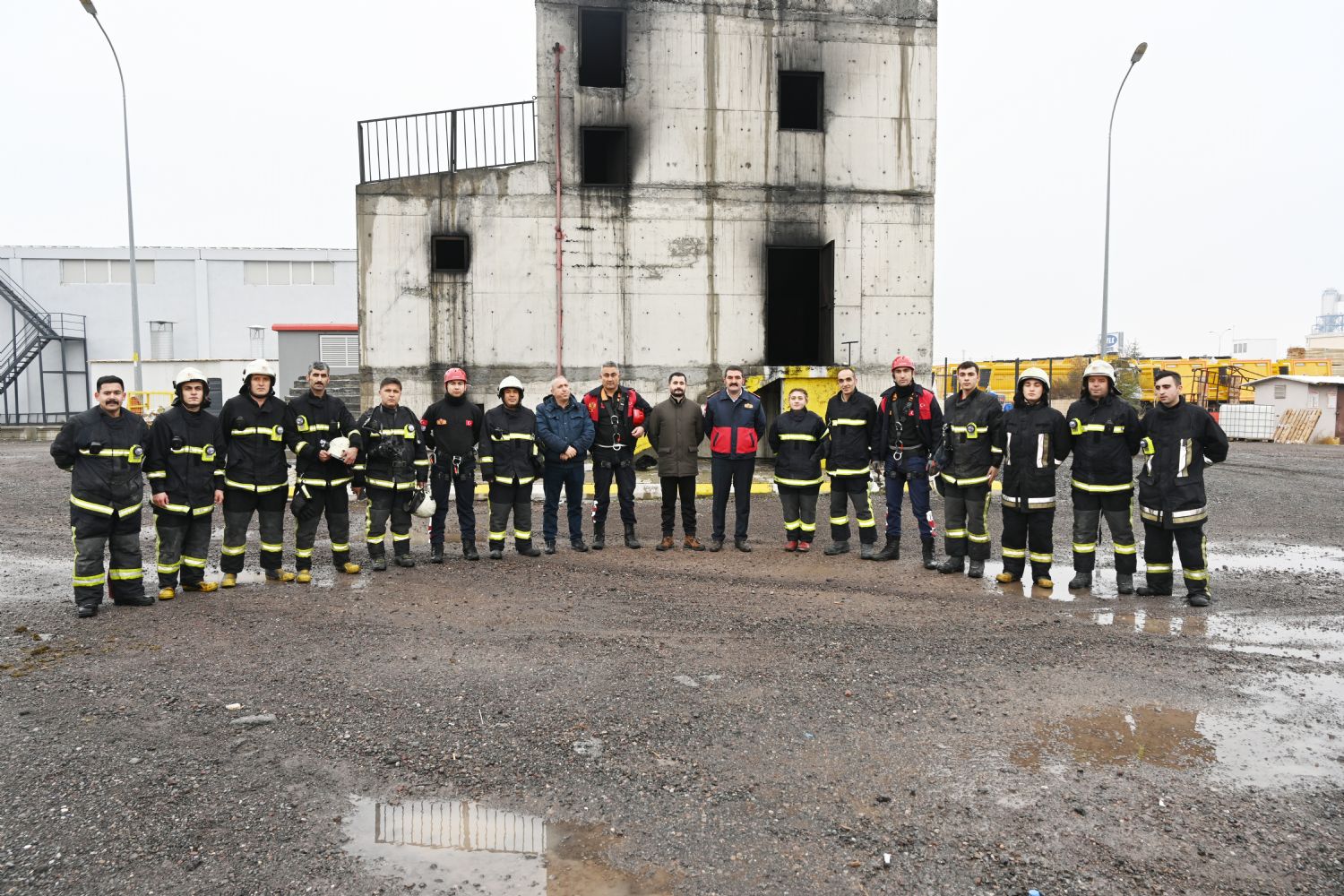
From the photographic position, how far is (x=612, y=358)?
16.5m

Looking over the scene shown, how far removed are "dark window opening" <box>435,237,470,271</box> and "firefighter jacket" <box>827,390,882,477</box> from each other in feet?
30.2

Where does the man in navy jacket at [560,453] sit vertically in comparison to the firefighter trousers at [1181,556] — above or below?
above

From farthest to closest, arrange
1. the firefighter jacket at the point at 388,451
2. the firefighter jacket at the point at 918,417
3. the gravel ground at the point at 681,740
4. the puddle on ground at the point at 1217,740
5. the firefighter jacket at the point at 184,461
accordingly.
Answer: the firefighter jacket at the point at 918,417 < the firefighter jacket at the point at 388,451 < the firefighter jacket at the point at 184,461 < the puddle on ground at the point at 1217,740 < the gravel ground at the point at 681,740

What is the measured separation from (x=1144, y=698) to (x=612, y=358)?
12473mm

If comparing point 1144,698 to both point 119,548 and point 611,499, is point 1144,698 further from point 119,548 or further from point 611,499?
point 611,499

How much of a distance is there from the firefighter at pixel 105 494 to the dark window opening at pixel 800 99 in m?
13.1

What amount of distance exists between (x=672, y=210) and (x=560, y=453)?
830 cm

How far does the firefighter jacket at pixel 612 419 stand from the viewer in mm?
9930

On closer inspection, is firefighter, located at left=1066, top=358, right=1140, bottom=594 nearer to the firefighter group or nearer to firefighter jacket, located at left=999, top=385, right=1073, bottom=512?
the firefighter group

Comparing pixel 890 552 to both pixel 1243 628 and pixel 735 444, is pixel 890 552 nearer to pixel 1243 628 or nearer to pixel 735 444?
pixel 735 444

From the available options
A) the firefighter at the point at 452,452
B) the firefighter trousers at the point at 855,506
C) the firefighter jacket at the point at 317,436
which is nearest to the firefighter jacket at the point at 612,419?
the firefighter at the point at 452,452

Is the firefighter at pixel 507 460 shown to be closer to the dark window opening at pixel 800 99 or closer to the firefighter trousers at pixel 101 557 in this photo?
the firefighter trousers at pixel 101 557

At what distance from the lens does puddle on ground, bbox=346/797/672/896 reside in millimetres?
3244

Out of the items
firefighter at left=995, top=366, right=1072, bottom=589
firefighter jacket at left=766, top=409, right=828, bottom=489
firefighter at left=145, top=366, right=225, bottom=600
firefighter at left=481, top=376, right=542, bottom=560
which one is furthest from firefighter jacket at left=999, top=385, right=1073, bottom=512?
firefighter at left=145, top=366, right=225, bottom=600
